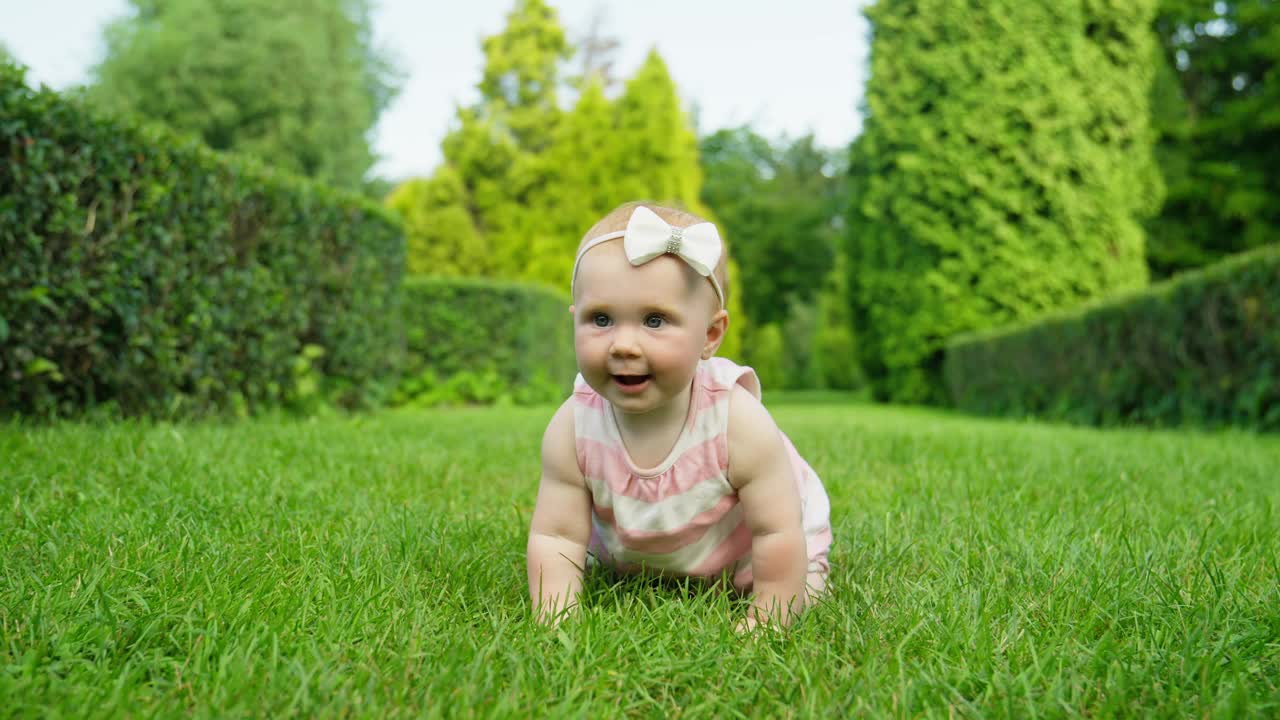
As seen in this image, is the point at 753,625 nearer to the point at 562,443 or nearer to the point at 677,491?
the point at 677,491

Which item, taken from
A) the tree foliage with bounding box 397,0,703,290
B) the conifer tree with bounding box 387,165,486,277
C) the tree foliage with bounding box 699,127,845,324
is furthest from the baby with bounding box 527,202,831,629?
the tree foliage with bounding box 699,127,845,324

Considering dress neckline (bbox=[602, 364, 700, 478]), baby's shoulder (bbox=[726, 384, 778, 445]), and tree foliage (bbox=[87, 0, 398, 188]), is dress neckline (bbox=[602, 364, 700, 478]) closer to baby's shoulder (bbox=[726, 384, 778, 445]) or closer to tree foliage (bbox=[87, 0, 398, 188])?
baby's shoulder (bbox=[726, 384, 778, 445])

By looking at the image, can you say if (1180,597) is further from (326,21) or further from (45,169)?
(326,21)

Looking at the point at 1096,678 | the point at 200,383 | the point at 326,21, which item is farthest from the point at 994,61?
the point at 326,21

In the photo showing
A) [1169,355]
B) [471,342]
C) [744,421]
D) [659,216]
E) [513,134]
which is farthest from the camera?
[513,134]

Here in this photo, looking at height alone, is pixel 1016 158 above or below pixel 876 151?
below

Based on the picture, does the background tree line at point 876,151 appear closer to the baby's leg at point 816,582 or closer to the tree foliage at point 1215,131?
the tree foliage at point 1215,131

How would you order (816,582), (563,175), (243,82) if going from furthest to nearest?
(563,175) < (243,82) < (816,582)

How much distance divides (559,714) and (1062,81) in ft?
50.7

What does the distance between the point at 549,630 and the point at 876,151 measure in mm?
15512

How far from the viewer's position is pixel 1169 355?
7.44 meters

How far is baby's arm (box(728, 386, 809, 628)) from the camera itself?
6.04 feet

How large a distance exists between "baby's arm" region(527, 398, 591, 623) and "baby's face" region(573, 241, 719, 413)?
239 millimetres

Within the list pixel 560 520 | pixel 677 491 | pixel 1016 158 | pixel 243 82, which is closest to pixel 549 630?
pixel 560 520
